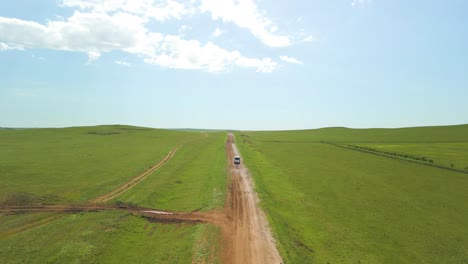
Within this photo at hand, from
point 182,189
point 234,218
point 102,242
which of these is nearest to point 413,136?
point 182,189

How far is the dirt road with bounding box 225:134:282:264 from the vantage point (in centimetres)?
2036

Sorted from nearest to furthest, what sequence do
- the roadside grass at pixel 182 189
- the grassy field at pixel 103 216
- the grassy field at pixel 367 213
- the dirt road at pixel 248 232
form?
the dirt road at pixel 248 232 → the grassy field at pixel 103 216 → the grassy field at pixel 367 213 → the roadside grass at pixel 182 189

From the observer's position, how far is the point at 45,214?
28.5m

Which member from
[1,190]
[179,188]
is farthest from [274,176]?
[1,190]

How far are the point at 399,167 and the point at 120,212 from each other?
192 ft

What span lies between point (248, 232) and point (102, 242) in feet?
44.2

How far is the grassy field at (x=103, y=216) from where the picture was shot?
20.6 meters

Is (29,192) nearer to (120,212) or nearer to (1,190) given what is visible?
(1,190)

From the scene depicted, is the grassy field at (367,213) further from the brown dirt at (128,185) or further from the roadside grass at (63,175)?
the roadside grass at (63,175)

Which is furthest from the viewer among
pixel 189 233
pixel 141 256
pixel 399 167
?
pixel 399 167

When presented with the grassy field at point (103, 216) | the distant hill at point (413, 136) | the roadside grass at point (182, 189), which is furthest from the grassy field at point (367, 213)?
the distant hill at point (413, 136)

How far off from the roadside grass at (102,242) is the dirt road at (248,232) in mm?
3902

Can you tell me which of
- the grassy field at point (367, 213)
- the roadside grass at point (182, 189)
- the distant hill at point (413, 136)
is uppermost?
the distant hill at point (413, 136)

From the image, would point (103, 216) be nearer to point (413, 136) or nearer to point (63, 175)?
point (63, 175)
